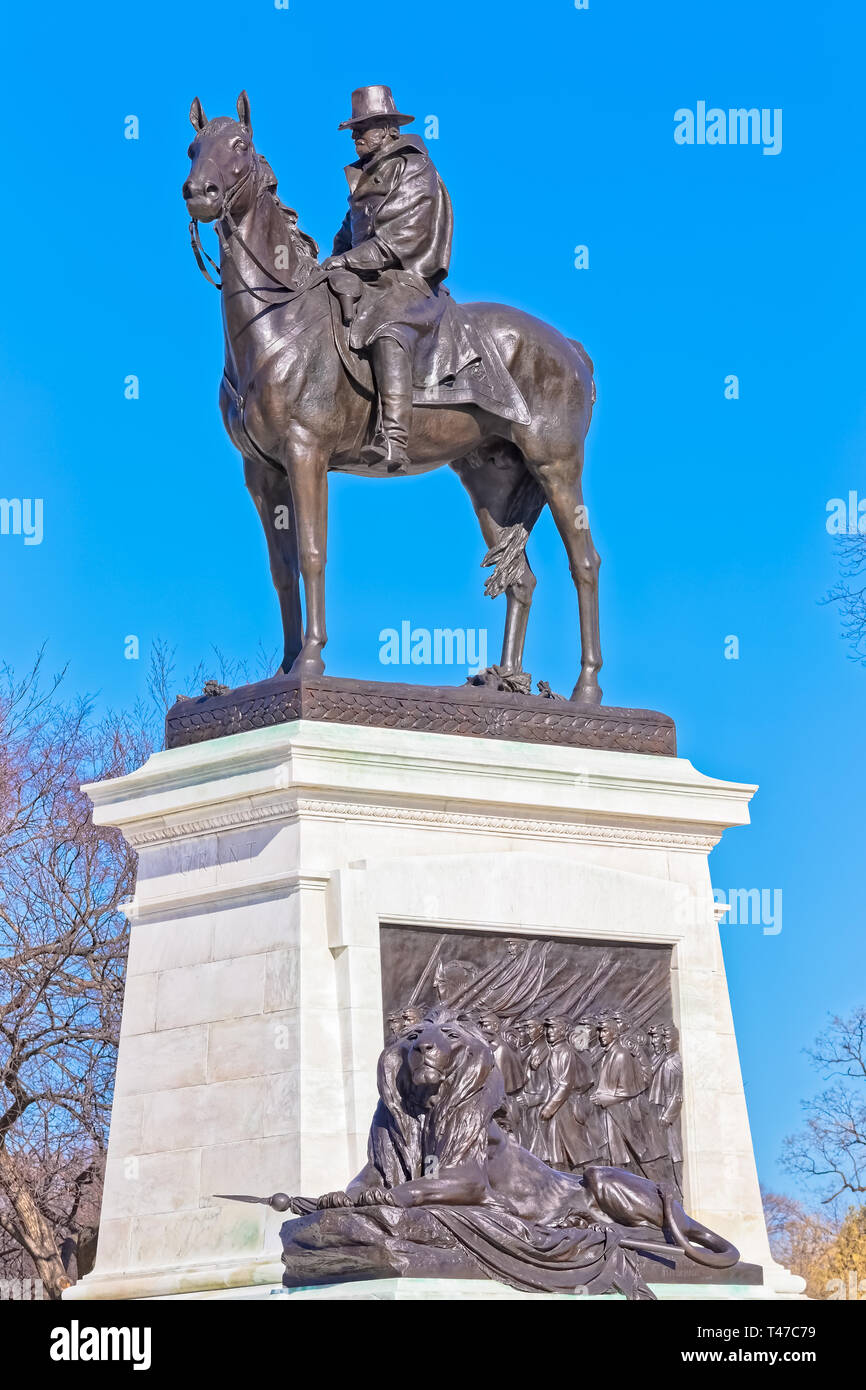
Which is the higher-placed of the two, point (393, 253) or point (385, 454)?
point (393, 253)

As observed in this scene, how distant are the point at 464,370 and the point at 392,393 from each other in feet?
2.63

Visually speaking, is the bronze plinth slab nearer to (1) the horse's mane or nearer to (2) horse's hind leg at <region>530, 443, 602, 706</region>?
(2) horse's hind leg at <region>530, 443, 602, 706</region>

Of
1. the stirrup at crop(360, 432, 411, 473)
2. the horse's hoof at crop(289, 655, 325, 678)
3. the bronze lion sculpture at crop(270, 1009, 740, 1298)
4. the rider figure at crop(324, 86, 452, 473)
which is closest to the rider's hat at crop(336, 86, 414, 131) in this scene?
the rider figure at crop(324, 86, 452, 473)

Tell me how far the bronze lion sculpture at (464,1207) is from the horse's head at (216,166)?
16.6 ft

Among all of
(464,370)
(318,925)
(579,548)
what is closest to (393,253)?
(464,370)

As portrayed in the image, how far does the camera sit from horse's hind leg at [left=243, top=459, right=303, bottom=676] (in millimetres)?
17516

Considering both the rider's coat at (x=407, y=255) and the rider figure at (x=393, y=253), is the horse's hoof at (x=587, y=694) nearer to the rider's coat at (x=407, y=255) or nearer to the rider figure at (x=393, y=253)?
the rider figure at (x=393, y=253)

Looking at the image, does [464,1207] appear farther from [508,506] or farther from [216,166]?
[216,166]

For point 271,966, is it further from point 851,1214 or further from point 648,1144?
point 851,1214

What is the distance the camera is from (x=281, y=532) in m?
17.6

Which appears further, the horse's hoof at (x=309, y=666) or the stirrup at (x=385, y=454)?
the stirrup at (x=385, y=454)

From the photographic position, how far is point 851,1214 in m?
31.0

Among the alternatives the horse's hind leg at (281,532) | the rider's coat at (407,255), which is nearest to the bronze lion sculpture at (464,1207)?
the horse's hind leg at (281,532)

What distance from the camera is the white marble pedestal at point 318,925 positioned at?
15.7 metres
